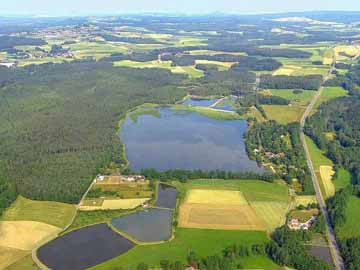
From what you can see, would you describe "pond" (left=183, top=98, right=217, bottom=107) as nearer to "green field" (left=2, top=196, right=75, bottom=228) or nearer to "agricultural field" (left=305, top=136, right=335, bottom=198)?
"agricultural field" (left=305, top=136, right=335, bottom=198)

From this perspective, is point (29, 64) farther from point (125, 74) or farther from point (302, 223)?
point (302, 223)

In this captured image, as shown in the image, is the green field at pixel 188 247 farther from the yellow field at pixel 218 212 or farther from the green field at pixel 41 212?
the green field at pixel 41 212

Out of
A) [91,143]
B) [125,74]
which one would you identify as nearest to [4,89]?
[125,74]

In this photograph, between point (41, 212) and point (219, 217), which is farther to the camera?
point (41, 212)

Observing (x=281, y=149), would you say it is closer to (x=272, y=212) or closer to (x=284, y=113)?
(x=272, y=212)

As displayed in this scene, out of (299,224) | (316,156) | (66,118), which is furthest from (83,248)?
(66,118)

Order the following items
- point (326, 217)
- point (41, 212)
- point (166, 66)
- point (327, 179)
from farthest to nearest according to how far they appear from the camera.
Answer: point (166, 66) → point (327, 179) → point (41, 212) → point (326, 217)
